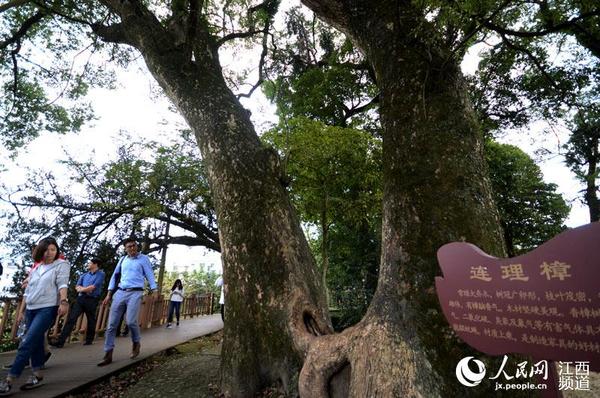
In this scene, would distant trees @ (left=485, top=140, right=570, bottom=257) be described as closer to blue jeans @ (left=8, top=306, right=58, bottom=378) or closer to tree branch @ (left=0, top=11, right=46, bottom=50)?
blue jeans @ (left=8, top=306, right=58, bottom=378)

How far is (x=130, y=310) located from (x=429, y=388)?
469 cm

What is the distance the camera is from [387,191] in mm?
3160

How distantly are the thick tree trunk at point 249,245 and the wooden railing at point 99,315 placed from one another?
3.88 m

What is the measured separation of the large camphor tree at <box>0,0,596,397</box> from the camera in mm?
2635

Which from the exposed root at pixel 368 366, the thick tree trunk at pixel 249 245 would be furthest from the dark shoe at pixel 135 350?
the exposed root at pixel 368 366

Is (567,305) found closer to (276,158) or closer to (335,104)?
(276,158)

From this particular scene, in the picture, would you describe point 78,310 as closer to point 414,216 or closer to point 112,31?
point 112,31

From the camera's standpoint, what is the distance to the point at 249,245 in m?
4.06

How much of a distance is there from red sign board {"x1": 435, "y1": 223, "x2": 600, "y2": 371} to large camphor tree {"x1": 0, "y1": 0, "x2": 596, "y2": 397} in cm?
53

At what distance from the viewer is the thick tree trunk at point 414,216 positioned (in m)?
2.49

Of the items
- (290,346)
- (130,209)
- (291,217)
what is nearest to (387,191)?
(291,217)

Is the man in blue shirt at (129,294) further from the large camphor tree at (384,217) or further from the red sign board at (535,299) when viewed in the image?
the red sign board at (535,299)

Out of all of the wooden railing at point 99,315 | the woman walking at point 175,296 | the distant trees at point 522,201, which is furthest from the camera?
the distant trees at point 522,201

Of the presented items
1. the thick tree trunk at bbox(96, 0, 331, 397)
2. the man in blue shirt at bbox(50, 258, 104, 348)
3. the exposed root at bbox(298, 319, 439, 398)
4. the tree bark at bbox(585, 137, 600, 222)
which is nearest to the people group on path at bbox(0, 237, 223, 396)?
the man in blue shirt at bbox(50, 258, 104, 348)
